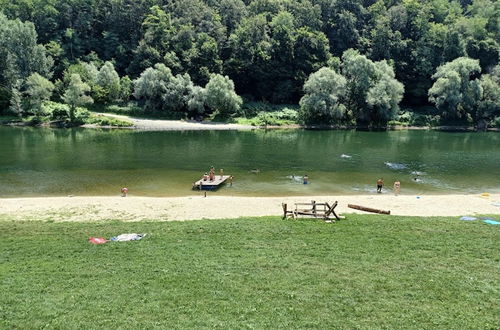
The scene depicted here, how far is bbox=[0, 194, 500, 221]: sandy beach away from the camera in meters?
31.5

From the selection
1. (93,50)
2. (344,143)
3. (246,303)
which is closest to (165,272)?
(246,303)

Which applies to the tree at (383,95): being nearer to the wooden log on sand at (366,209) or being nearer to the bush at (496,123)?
the bush at (496,123)

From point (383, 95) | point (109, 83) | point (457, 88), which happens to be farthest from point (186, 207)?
point (457, 88)

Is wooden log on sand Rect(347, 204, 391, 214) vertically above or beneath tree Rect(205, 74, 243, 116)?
beneath

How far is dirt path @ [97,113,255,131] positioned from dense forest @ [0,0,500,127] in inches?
234

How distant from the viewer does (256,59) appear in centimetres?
13225

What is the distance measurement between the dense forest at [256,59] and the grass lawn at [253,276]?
85075 millimetres

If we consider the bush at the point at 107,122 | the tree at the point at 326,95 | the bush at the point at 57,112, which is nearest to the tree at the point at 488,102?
the tree at the point at 326,95

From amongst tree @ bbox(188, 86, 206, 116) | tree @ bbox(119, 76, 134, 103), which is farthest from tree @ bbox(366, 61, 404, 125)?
tree @ bbox(119, 76, 134, 103)

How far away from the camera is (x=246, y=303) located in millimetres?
17031

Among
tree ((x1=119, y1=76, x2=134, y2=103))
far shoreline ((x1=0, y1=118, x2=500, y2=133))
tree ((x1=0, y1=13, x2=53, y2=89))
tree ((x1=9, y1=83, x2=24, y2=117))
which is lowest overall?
far shoreline ((x1=0, y1=118, x2=500, y2=133))

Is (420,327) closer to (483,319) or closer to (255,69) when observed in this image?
(483,319)

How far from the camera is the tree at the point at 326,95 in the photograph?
107500 mm

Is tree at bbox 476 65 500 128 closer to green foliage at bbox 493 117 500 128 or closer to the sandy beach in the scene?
green foliage at bbox 493 117 500 128
